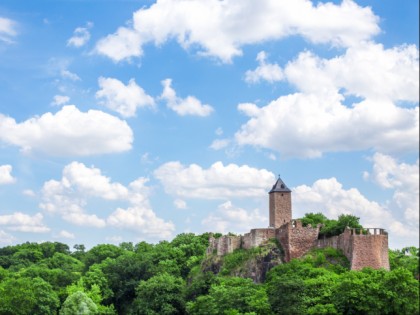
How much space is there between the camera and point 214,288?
213 feet

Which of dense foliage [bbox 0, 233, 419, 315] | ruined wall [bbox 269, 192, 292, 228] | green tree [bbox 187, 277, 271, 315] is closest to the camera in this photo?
dense foliage [bbox 0, 233, 419, 315]

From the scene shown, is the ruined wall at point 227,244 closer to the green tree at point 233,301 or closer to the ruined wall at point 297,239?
the ruined wall at point 297,239

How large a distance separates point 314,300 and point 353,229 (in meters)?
13.6

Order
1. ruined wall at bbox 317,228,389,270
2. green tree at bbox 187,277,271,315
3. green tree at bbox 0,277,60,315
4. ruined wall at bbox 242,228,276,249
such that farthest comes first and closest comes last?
green tree at bbox 0,277,60,315, ruined wall at bbox 242,228,276,249, ruined wall at bbox 317,228,389,270, green tree at bbox 187,277,271,315

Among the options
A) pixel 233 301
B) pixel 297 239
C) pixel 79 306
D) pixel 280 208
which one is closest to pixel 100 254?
pixel 79 306

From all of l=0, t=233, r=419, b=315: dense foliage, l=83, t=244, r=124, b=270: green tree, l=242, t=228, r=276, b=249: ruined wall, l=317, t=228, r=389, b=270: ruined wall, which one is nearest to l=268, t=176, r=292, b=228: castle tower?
l=242, t=228, r=276, b=249: ruined wall

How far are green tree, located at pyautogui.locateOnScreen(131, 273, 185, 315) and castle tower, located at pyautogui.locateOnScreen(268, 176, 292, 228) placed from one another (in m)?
15.4

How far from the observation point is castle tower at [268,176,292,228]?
79938 mm

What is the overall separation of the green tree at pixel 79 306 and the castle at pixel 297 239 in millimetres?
18699

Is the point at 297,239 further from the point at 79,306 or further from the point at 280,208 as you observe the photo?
the point at 79,306

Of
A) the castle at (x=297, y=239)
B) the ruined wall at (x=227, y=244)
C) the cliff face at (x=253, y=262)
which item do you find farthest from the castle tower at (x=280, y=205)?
the cliff face at (x=253, y=262)

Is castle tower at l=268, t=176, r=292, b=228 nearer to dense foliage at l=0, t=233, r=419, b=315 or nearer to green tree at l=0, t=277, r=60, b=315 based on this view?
dense foliage at l=0, t=233, r=419, b=315

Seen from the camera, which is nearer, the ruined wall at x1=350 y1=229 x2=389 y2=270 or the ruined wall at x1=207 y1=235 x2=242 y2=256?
the ruined wall at x1=350 y1=229 x2=389 y2=270

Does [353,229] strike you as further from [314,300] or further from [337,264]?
[314,300]
